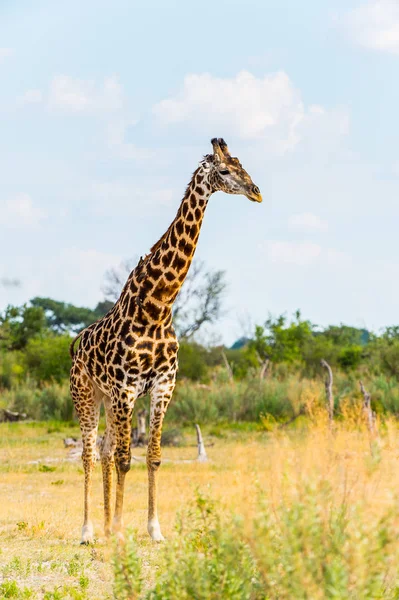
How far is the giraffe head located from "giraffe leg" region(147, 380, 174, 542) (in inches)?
73.8

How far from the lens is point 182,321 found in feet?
121

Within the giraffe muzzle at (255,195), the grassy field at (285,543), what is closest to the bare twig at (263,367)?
the giraffe muzzle at (255,195)

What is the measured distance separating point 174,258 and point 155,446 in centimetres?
174

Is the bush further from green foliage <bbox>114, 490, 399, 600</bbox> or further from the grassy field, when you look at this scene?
green foliage <bbox>114, 490, 399, 600</bbox>

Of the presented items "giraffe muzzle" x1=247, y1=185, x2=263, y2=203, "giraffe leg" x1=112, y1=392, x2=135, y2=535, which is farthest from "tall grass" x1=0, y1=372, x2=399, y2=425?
"giraffe muzzle" x1=247, y1=185, x2=263, y2=203

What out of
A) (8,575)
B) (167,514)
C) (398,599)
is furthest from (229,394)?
(398,599)

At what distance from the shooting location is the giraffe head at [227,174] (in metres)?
7.00

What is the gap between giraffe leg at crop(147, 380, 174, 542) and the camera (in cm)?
757

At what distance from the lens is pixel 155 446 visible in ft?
25.3

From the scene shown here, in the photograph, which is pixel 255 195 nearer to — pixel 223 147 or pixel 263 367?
pixel 223 147

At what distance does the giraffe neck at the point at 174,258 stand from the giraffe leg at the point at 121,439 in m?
0.77

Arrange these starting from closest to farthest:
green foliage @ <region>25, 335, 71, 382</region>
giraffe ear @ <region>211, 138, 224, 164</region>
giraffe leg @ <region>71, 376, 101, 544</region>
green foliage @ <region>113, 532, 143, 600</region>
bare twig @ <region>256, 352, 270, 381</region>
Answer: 1. green foliage @ <region>113, 532, 143, 600</region>
2. giraffe ear @ <region>211, 138, 224, 164</region>
3. giraffe leg @ <region>71, 376, 101, 544</region>
4. bare twig @ <region>256, 352, 270, 381</region>
5. green foliage @ <region>25, 335, 71, 382</region>

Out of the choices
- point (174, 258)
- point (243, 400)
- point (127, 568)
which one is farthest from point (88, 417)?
point (243, 400)

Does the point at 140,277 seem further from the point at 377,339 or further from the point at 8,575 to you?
the point at 377,339
